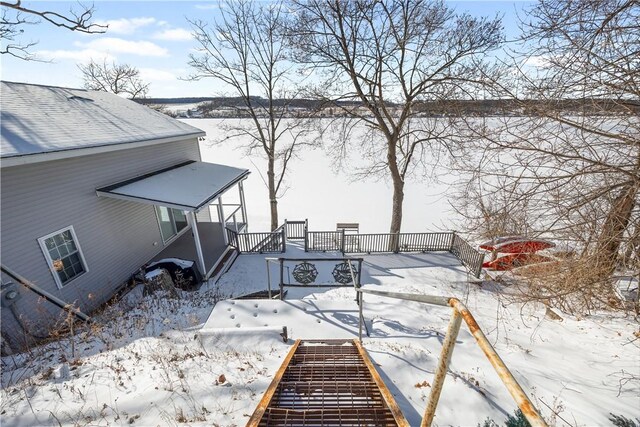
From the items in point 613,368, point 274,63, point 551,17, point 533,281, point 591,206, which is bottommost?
point 613,368

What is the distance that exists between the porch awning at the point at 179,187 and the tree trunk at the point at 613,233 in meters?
8.18

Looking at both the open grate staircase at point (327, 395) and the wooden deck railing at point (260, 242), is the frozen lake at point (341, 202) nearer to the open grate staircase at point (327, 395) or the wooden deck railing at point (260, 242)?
the wooden deck railing at point (260, 242)

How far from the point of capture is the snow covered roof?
579 centimetres

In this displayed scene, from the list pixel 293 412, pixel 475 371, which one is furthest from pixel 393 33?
pixel 293 412

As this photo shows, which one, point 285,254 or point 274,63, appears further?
point 274,63

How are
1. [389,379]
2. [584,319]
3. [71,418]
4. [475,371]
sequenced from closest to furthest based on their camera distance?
[71,418], [389,379], [475,371], [584,319]

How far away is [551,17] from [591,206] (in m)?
2.63

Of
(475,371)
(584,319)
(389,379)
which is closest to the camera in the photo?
(389,379)

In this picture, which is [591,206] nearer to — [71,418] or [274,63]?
[71,418]

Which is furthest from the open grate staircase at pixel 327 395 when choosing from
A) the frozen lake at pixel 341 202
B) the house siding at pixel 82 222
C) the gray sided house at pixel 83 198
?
the frozen lake at pixel 341 202

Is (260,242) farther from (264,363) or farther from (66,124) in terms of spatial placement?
(264,363)

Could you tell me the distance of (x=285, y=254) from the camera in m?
11.1

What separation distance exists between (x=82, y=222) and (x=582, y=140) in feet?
33.8

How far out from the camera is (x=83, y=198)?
710 cm
